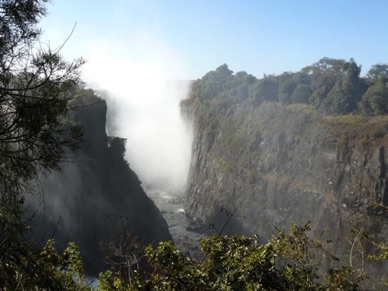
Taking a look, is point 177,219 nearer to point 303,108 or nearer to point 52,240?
point 303,108

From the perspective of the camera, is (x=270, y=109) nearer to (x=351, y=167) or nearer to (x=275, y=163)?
(x=275, y=163)

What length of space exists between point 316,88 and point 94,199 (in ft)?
168

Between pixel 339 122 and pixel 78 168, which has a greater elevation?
pixel 339 122

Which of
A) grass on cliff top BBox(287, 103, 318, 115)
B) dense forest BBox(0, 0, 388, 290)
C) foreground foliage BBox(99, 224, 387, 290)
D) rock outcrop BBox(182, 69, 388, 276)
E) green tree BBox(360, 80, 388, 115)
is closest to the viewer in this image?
dense forest BBox(0, 0, 388, 290)

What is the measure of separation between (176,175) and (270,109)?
3940 cm

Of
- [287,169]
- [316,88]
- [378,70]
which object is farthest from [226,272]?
[378,70]

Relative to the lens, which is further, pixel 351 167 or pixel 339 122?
pixel 339 122

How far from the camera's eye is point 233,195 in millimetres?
66812

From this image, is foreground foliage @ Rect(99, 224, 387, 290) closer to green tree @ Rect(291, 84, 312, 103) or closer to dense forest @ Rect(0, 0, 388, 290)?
dense forest @ Rect(0, 0, 388, 290)

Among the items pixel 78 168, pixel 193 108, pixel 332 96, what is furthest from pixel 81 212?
pixel 193 108

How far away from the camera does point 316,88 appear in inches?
2931

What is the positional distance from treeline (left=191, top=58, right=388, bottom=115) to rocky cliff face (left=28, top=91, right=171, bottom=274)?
3629cm

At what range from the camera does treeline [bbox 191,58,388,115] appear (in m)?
61.8

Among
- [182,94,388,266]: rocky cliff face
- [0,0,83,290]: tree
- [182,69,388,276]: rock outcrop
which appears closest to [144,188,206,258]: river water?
[182,94,388,266]: rocky cliff face
